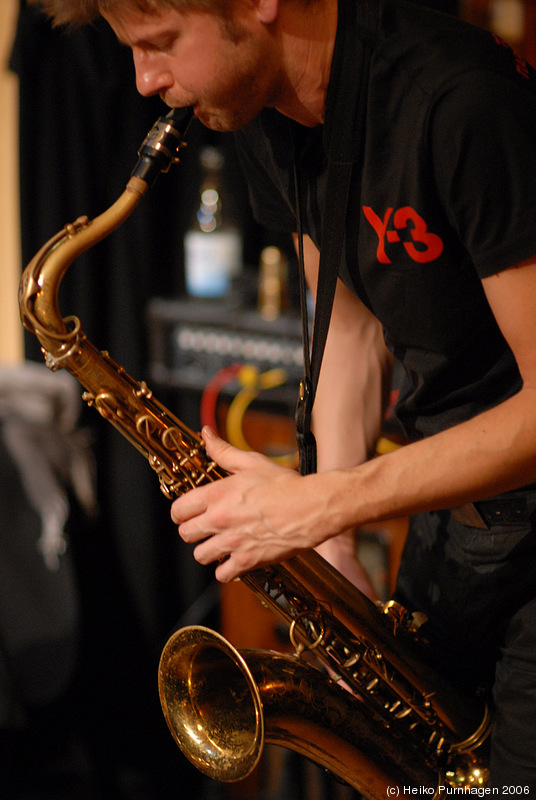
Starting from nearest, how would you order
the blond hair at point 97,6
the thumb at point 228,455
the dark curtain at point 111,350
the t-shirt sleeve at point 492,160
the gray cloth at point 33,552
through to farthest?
the t-shirt sleeve at point 492,160
the blond hair at point 97,6
the thumb at point 228,455
the gray cloth at point 33,552
the dark curtain at point 111,350

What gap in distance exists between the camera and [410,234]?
3.76 ft

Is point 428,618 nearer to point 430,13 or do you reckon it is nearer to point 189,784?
point 430,13

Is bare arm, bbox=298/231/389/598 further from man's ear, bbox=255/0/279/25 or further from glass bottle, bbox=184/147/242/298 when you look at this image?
glass bottle, bbox=184/147/242/298

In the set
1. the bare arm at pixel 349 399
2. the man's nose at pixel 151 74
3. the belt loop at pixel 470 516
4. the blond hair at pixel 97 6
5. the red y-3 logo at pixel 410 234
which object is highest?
the blond hair at pixel 97 6

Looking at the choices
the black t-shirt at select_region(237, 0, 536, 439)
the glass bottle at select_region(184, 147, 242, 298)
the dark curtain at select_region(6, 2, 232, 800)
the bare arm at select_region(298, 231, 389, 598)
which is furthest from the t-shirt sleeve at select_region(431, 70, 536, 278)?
the dark curtain at select_region(6, 2, 232, 800)

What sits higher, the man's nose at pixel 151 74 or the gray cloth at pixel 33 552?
the man's nose at pixel 151 74

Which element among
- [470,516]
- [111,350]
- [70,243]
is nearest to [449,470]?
[470,516]

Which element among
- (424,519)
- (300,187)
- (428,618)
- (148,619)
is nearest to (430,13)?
(300,187)

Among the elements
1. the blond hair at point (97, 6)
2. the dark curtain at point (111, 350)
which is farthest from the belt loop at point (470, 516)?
the dark curtain at point (111, 350)

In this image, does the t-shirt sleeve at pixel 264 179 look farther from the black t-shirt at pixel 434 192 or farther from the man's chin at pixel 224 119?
the man's chin at pixel 224 119

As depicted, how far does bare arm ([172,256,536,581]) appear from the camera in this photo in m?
1.07

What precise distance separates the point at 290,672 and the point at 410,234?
2.56 ft

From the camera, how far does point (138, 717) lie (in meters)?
3.26

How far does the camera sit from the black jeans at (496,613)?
127 cm
